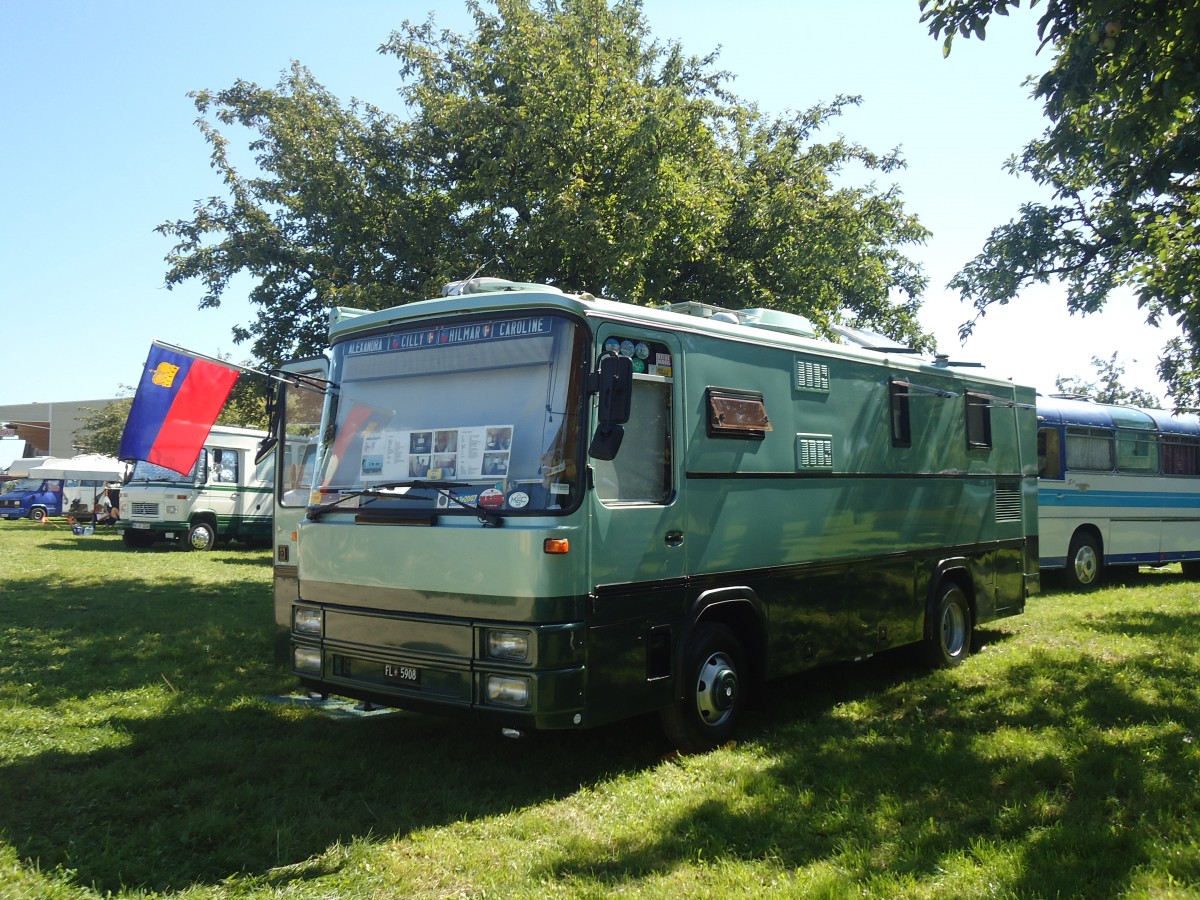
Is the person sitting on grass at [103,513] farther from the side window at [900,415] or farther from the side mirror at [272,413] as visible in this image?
the side window at [900,415]

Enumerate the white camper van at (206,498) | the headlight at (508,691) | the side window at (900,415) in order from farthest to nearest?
the white camper van at (206,498)
the side window at (900,415)
the headlight at (508,691)

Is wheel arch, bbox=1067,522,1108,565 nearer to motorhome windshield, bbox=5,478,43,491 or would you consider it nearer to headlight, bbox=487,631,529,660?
headlight, bbox=487,631,529,660

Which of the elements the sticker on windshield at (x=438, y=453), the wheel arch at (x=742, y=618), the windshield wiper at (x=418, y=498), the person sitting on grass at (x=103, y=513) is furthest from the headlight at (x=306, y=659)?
the person sitting on grass at (x=103, y=513)

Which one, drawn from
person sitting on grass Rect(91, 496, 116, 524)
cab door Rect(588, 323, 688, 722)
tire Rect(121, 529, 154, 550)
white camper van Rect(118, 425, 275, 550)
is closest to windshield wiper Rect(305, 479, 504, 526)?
cab door Rect(588, 323, 688, 722)

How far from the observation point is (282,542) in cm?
871

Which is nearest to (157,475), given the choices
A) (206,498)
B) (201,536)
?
(206,498)

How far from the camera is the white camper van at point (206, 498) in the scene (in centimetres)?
2447

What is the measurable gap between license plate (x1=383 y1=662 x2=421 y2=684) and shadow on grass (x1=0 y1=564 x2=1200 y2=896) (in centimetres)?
62

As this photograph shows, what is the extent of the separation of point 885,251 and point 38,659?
16.3 m

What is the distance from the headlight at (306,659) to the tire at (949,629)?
5.60m

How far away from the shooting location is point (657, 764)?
649cm

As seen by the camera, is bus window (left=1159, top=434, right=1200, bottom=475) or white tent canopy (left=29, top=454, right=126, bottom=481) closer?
bus window (left=1159, top=434, right=1200, bottom=475)

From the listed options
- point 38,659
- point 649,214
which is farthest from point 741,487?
point 649,214

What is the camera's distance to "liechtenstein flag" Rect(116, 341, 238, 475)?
11.1m
